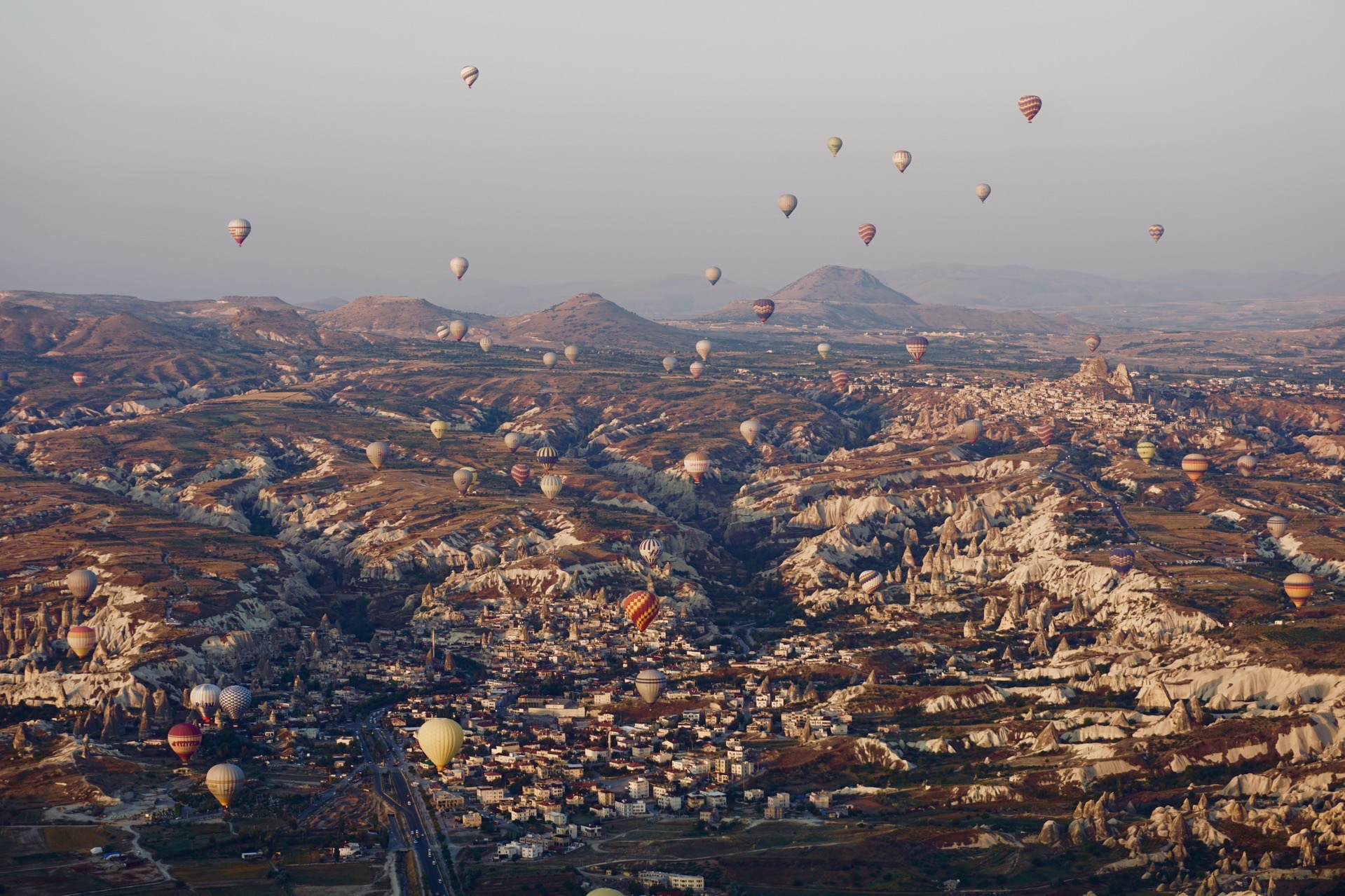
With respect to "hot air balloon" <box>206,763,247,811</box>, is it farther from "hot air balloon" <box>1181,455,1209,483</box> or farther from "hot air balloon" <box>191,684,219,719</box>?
"hot air balloon" <box>1181,455,1209,483</box>

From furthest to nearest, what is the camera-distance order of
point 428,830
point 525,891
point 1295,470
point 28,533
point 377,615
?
point 1295,470
point 28,533
point 377,615
point 428,830
point 525,891

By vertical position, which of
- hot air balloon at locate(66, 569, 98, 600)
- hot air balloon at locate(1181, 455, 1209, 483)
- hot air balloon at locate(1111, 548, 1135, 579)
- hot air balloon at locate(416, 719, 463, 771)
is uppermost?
hot air balloon at locate(1181, 455, 1209, 483)

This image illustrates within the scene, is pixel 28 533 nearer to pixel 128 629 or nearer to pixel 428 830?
pixel 128 629

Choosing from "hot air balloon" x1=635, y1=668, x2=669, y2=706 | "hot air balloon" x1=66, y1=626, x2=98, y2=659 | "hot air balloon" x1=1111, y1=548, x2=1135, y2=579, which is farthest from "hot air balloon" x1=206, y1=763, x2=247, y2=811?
"hot air balloon" x1=1111, y1=548, x2=1135, y2=579

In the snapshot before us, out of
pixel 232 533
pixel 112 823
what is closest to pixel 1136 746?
pixel 112 823

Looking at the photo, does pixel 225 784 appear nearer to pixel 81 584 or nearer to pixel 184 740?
pixel 184 740

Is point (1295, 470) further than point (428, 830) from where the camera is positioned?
Yes

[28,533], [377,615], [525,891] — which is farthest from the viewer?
[28,533]

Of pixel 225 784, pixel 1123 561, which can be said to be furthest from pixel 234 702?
pixel 1123 561
